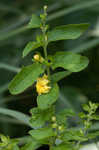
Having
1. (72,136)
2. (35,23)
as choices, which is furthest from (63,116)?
(35,23)

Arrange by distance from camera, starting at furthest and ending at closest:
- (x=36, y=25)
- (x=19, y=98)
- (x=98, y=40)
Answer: (x=19, y=98), (x=98, y=40), (x=36, y=25)

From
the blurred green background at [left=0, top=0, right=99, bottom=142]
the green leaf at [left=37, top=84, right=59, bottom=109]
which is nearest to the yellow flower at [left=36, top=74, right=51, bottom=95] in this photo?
the green leaf at [left=37, top=84, right=59, bottom=109]

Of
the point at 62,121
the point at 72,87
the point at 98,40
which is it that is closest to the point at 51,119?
the point at 62,121

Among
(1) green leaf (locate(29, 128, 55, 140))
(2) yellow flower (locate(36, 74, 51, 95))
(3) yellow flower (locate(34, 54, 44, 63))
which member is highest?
(3) yellow flower (locate(34, 54, 44, 63))

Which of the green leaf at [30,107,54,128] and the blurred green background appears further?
the blurred green background

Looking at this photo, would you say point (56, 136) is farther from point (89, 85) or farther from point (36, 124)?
point (89, 85)

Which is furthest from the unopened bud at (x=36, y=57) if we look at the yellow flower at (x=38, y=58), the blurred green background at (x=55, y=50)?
the blurred green background at (x=55, y=50)

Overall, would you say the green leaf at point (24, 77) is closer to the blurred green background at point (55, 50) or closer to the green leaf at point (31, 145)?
the green leaf at point (31, 145)

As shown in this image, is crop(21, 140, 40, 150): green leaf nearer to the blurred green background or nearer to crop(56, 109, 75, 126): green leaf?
crop(56, 109, 75, 126): green leaf
